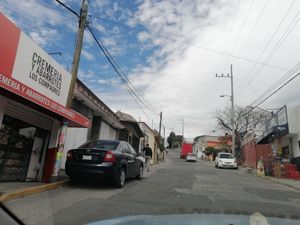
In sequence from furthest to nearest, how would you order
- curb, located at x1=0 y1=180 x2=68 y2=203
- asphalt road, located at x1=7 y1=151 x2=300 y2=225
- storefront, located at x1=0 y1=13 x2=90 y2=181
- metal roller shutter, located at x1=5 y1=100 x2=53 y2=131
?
metal roller shutter, located at x1=5 y1=100 x2=53 y2=131 < storefront, located at x1=0 y1=13 x2=90 y2=181 < curb, located at x1=0 y1=180 x2=68 y2=203 < asphalt road, located at x1=7 y1=151 x2=300 y2=225

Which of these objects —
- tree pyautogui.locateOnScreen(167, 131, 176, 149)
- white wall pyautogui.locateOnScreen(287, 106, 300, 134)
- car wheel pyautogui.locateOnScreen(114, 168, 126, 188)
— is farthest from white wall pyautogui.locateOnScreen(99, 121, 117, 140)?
tree pyautogui.locateOnScreen(167, 131, 176, 149)

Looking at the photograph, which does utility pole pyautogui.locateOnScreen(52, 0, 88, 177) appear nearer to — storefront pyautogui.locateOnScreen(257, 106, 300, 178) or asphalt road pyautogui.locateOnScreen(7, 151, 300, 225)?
asphalt road pyautogui.locateOnScreen(7, 151, 300, 225)

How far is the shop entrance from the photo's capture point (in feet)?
29.5

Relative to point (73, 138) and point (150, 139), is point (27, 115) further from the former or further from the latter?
point (150, 139)

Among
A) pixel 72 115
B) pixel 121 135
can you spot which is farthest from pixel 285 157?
pixel 72 115

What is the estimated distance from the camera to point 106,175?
9422mm

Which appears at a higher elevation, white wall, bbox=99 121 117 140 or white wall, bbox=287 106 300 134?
white wall, bbox=287 106 300 134

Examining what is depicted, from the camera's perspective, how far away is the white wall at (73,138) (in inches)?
537

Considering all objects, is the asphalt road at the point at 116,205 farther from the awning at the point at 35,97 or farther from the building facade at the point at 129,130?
the building facade at the point at 129,130

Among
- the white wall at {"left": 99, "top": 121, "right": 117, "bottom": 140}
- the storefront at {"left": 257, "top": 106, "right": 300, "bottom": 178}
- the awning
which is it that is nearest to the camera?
the awning

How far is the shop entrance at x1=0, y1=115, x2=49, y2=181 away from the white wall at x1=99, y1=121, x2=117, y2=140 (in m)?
7.75

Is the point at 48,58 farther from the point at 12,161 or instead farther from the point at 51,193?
the point at 51,193

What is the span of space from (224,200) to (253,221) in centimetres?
604

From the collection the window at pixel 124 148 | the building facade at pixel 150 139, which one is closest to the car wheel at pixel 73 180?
the window at pixel 124 148
